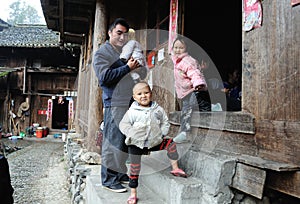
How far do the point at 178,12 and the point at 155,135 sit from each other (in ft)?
7.87

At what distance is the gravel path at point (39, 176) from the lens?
262 inches

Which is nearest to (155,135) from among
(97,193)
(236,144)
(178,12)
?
(236,144)

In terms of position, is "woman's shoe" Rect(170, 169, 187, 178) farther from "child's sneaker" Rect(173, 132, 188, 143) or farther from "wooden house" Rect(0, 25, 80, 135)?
"wooden house" Rect(0, 25, 80, 135)

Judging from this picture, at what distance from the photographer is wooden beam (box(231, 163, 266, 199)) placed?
6.45 feet

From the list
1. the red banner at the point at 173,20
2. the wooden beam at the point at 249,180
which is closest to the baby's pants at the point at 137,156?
the wooden beam at the point at 249,180

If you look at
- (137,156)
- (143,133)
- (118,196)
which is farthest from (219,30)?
(118,196)

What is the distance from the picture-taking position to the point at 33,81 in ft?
58.6

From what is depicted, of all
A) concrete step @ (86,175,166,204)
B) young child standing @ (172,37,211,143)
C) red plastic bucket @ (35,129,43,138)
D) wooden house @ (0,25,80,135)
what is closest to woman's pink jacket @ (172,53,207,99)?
young child standing @ (172,37,211,143)

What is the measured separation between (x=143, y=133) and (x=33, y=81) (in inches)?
683

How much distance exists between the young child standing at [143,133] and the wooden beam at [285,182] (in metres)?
0.77

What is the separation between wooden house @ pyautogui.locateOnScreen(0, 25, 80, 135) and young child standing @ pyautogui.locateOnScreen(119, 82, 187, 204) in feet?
51.1

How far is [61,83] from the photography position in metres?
17.8

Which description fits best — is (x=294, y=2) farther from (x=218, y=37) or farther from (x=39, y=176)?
(x=39, y=176)

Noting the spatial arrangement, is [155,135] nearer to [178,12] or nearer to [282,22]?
[282,22]
